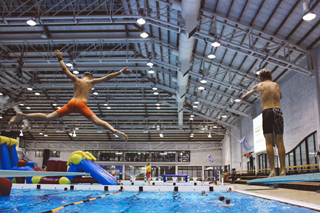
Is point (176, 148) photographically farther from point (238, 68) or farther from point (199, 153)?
point (238, 68)

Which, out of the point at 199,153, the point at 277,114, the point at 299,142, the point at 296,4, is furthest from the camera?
the point at 199,153

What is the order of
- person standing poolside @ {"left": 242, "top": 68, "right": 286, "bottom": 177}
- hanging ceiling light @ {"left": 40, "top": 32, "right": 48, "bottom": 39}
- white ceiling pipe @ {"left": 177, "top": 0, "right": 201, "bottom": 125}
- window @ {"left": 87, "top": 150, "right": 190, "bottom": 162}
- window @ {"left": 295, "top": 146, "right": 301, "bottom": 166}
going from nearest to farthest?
1. person standing poolside @ {"left": 242, "top": 68, "right": 286, "bottom": 177}
2. white ceiling pipe @ {"left": 177, "top": 0, "right": 201, "bottom": 125}
3. window @ {"left": 295, "top": 146, "right": 301, "bottom": 166}
4. hanging ceiling light @ {"left": 40, "top": 32, "right": 48, "bottom": 39}
5. window @ {"left": 87, "top": 150, "right": 190, "bottom": 162}

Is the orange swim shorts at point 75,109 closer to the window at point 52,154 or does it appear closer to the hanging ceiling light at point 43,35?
the hanging ceiling light at point 43,35

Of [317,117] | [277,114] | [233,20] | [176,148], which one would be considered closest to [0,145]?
[277,114]

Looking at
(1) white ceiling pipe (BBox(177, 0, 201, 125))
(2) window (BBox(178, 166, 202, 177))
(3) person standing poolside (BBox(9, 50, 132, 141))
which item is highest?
(1) white ceiling pipe (BBox(177, 0, 201, 125))

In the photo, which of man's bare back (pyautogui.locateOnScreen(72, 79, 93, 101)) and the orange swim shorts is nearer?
the orange swim shorts

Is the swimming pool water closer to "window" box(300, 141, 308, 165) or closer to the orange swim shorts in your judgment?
the orange swim shorts

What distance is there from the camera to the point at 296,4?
1210 centimetres

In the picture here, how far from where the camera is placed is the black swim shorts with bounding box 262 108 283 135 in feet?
12.8

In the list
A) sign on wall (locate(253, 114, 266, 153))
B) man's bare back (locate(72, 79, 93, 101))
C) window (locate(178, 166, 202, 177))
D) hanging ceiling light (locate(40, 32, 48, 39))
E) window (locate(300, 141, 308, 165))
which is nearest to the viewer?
man's bare back (locate(72, 79, 93, 101))

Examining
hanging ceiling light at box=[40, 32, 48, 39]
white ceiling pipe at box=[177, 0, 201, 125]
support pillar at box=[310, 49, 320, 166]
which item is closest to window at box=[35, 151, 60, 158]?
white ceiling pipe at box=[177, 0, 201, 125]

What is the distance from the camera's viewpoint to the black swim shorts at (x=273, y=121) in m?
3.90

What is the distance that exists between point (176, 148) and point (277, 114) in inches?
1557

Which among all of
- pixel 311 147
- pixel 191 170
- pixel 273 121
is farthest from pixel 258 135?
pixel 191 170
